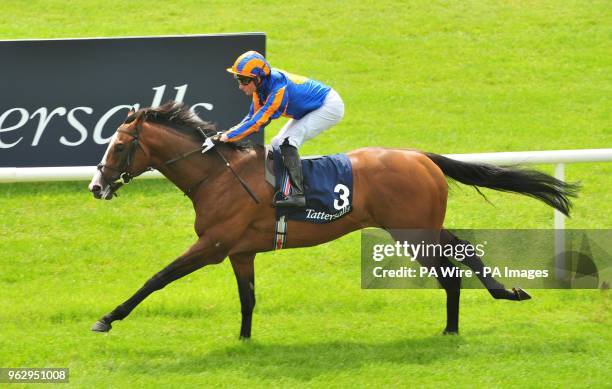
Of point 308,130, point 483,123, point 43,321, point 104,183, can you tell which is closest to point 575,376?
point 308,130

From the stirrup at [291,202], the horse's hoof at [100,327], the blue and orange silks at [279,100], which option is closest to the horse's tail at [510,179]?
the blue and orange silks at [279,100]

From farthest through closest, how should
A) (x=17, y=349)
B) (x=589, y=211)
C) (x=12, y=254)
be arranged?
1. (x=589, y=211)
2. (x=12, y=254)
3. (x=17, y=349)

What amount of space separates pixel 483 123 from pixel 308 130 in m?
5.60

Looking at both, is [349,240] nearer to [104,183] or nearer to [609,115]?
[104,183]

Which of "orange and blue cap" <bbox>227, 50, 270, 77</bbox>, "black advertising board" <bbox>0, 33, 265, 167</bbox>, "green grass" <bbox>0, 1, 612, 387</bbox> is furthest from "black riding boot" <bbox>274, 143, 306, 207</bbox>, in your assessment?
"black advertising board" <bbox>0, 33, 265, 167</bbox>

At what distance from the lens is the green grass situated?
22.3 feet

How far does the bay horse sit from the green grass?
0.37 metres

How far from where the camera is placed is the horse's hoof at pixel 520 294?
24.8ft

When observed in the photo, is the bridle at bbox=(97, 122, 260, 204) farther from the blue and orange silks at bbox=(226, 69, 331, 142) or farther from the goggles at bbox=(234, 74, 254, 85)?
the goggles at bbox=(234, 74, 254, 85)

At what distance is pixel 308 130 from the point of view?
739 cm

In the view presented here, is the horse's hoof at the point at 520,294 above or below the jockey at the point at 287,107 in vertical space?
below

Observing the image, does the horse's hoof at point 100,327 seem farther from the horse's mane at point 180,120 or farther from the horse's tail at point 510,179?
the horse's tail at point 510,179

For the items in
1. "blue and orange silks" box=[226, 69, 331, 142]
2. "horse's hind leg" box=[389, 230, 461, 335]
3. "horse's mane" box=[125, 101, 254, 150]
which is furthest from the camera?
"horse's hind leg" box=[389, 230, 461, 335]

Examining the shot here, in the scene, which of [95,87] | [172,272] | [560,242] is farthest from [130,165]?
[95,87]
